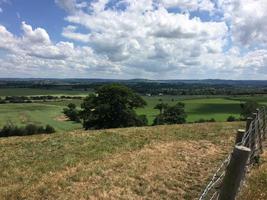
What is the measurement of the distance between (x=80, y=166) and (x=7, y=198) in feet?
11.0

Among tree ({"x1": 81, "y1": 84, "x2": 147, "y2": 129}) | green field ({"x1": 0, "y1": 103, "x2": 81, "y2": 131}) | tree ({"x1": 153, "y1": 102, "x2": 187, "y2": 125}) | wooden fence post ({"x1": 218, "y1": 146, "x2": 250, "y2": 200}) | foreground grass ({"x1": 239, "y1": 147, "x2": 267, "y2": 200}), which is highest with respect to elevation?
wooden fence post ({"x1": 218, "y1": 146, "x2": 250, "y2": 200})

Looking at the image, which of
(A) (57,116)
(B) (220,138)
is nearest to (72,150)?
(B) (220,138)

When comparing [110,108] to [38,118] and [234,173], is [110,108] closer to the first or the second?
[234,173]

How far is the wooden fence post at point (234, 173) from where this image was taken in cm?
500

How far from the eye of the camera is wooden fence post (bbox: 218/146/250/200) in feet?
16.4

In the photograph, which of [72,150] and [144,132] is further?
[144,132]

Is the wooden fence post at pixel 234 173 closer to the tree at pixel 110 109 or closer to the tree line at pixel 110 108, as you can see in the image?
the tree line at pixel 110 108

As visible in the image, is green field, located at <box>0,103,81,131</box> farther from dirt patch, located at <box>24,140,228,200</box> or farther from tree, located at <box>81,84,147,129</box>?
dirt patch, located at <box>24,140,228,200</box>

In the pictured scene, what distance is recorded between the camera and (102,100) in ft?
176

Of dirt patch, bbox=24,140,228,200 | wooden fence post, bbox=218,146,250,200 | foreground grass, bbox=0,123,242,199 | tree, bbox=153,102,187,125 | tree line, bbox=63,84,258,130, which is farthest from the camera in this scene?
tree, bbox=153,102,187,125

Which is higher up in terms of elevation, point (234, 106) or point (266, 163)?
point (266, 163)

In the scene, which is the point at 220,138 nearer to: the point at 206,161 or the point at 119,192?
the point at 206,161

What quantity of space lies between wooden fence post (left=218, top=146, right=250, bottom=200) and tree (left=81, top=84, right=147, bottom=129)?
4677cm

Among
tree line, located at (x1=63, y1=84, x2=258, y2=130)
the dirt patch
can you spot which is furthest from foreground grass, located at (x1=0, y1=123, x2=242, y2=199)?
tree line, located at (x1=63, y1=84, x2=258, y2=130)
